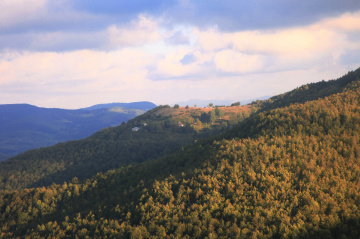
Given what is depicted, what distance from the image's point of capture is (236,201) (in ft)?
217

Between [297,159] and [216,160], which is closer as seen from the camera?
[297,159]

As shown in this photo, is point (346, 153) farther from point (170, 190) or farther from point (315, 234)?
point (170, 190)

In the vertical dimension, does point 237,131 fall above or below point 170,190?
above

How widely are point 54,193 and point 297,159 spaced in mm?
93439

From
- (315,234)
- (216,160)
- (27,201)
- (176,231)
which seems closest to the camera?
(315,234)

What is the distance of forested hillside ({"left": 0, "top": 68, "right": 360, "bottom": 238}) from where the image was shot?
190 ft

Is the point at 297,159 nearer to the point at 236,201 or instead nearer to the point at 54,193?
the point at 236,201

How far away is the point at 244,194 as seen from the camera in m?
68.2

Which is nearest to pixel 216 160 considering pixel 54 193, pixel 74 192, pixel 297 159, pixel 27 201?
pixel 297 159

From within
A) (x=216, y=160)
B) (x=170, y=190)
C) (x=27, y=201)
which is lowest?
(x=27, y=201)

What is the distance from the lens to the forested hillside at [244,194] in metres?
57.8

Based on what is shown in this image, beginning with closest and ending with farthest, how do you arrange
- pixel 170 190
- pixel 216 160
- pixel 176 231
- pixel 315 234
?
pixel 315 234 < pixel 176 231 < pixel 170 190 < pixel 216 160

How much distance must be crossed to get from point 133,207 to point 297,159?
4798cm

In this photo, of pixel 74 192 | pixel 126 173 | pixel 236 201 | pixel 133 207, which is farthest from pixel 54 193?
pixel 236 201
